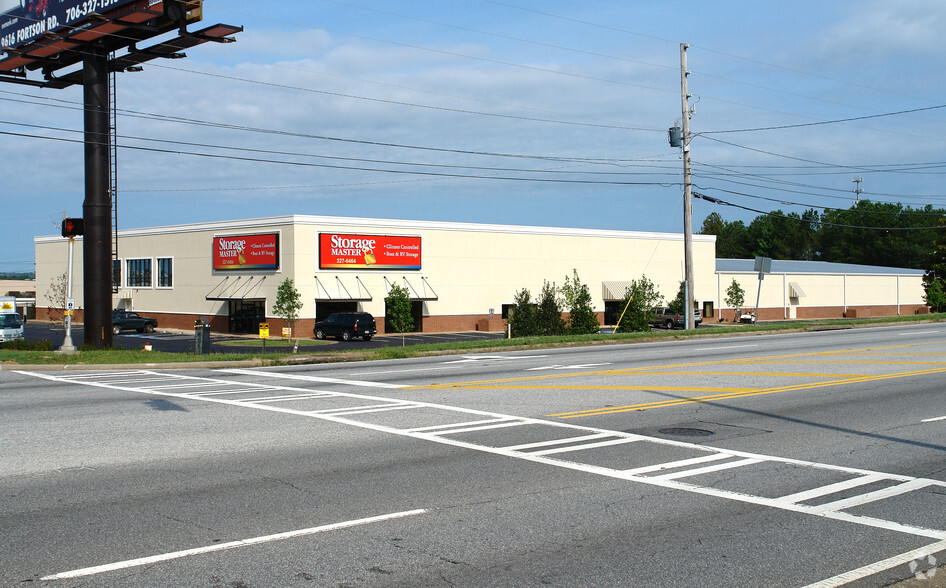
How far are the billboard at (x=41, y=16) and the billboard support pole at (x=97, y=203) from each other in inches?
54.6

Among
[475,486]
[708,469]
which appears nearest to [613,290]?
[708,469]

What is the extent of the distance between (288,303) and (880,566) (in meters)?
44.9

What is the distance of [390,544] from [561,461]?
3667 mm

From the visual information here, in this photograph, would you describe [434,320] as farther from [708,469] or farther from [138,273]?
[708,469]

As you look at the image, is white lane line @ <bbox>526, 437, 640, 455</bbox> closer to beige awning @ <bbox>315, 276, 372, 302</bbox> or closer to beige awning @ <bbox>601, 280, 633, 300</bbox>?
beige awning @ <bbox>315, 276, 372, 302</bbox>

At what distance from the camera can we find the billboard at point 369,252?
5219cm

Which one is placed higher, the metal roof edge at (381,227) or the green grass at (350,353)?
the metal roof edge at (381,227)

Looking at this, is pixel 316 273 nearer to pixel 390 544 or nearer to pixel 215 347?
pixel 215 347

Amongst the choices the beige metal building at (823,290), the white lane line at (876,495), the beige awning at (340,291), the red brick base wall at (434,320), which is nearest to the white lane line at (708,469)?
the white lane line at (876,495)

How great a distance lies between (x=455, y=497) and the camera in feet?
26.7

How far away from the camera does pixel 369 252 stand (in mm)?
53812

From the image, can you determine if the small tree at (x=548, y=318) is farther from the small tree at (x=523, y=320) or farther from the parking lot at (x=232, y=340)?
the parking lot at (x=232, y=340)

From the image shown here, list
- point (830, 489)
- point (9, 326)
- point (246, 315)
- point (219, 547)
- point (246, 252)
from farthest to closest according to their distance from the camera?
point (246, 315), point (246, 252), point (9, 326), point (830, 489), point (219, 547)

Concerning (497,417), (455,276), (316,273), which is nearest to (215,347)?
(316,273)
